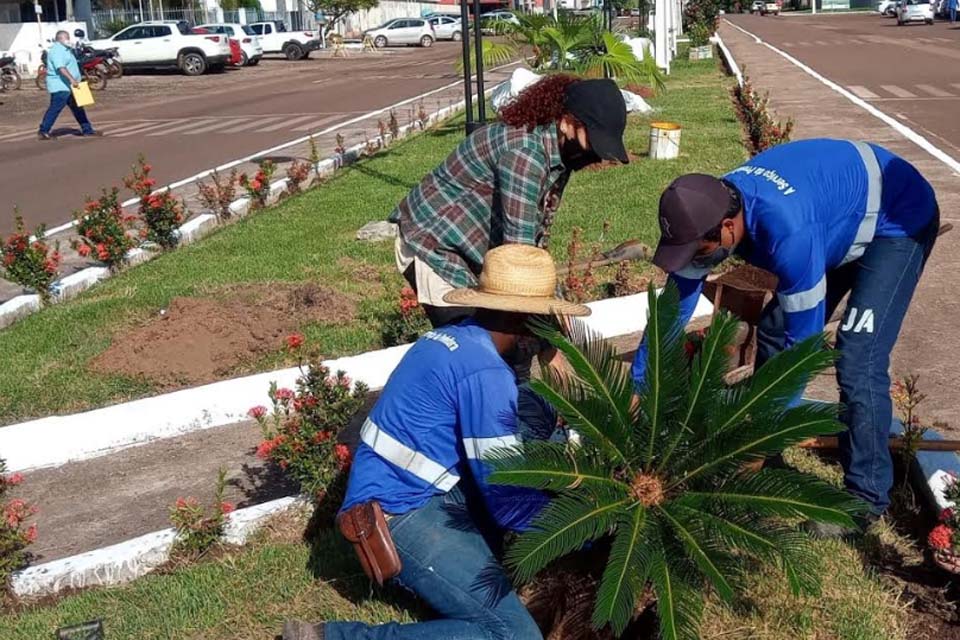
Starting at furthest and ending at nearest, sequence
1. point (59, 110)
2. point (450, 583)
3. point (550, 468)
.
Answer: point (59, 110), point (450, 583), point (550, 468)

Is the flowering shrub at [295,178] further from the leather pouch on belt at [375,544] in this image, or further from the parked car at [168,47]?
the parked car at [168,47]

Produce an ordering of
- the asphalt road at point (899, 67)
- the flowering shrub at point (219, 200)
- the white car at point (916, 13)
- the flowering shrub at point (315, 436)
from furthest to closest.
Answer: the white car at point (916, 13) < the asphalt road at point (899, 67) < the flowering shrub at point (219, 200) < the flowering shrub at point (315, 436)

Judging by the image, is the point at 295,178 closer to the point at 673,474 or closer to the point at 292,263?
the point at 292,263

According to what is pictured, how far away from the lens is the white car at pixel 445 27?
5203 centimetres

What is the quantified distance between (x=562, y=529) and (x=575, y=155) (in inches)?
60.9

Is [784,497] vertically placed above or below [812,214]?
below

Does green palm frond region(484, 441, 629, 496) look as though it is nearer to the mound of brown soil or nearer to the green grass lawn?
the green grass lawn

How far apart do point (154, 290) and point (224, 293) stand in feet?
2.06

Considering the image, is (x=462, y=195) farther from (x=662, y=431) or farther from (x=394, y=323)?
(x=394, y=323)

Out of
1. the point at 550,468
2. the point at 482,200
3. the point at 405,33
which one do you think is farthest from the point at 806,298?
the point at 405,33

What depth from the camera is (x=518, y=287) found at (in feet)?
9.75

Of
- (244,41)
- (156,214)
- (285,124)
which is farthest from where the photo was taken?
(244,41)

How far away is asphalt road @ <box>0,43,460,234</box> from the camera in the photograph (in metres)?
13.3

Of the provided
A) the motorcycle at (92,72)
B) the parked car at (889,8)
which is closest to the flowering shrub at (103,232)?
the motorcycle at (92,72)
